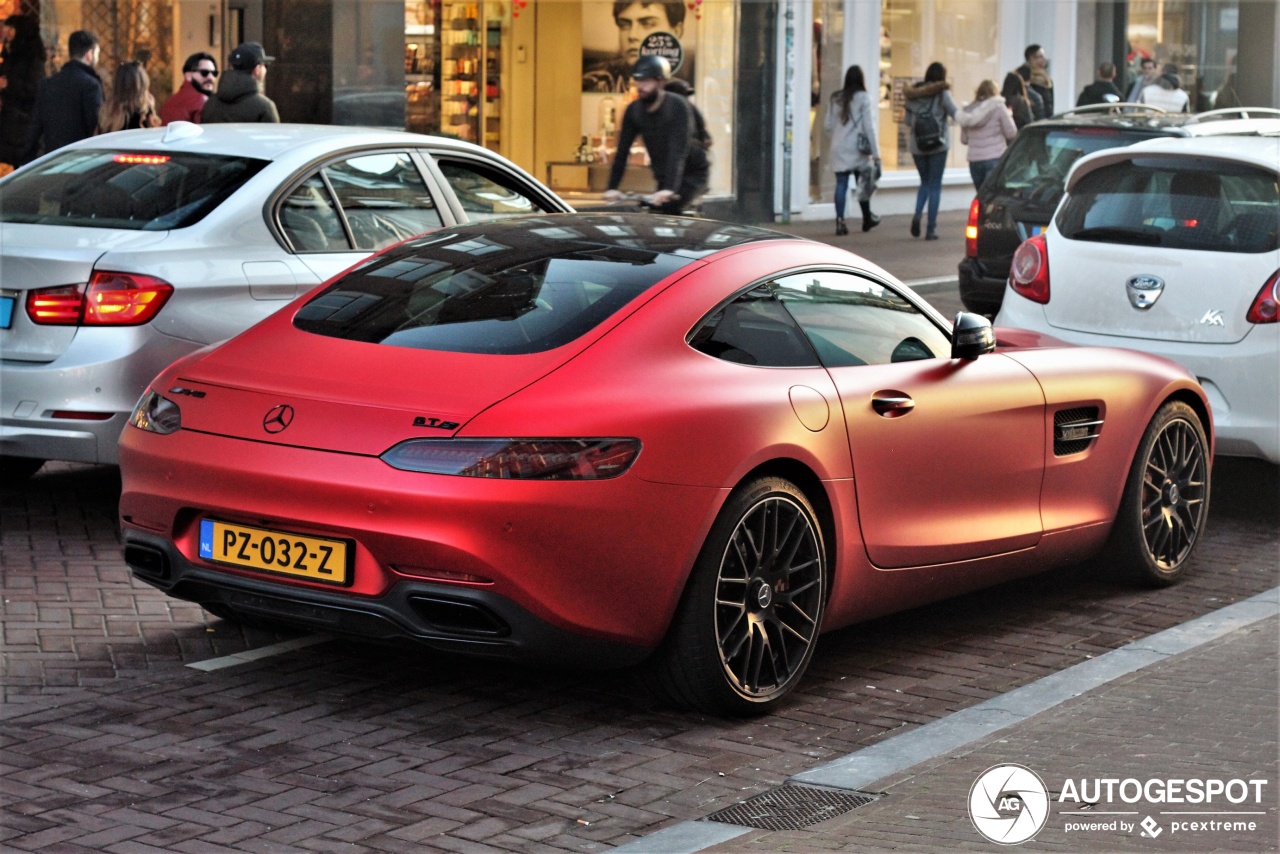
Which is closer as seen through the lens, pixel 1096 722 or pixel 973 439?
pixel 1096 722

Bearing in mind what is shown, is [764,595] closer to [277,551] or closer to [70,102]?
[277,551]

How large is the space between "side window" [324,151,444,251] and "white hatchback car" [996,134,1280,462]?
9.64 ft

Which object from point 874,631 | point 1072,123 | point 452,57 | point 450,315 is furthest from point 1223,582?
point 452,57

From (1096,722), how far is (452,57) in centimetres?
1776

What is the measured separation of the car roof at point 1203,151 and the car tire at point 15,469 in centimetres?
514

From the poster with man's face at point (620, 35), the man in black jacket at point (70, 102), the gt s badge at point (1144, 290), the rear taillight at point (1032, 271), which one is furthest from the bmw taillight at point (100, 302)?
the poster with man's face at point (620, 35)

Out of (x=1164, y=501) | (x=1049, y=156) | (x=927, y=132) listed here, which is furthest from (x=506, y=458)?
(x=927, y=132)

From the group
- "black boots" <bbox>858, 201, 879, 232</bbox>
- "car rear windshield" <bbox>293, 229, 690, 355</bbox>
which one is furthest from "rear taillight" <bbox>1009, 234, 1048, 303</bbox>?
"black boots" <bbox>858, 201, 879, 232</bbox>

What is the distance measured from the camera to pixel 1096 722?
5.46 metres

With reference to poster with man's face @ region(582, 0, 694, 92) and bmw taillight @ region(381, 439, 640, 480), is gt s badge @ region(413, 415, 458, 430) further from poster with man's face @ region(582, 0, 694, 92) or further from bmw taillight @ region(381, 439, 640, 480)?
poster with man's face @ region(582, 0, 694, 92)

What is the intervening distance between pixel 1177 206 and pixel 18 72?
11150 millimetres

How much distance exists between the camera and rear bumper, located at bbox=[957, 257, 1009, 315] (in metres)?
14.3

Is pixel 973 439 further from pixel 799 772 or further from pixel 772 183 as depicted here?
pixel 772 183

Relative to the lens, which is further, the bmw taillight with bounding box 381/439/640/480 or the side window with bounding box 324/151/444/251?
the side window with bounding box 324/151/444/251
